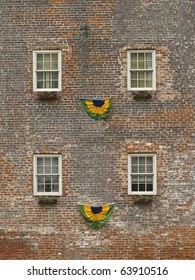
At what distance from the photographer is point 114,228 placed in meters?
32.2

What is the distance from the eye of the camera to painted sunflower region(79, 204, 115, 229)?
32188 millimetres

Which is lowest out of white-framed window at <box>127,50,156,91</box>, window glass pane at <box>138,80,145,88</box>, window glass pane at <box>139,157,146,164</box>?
window glass pane at <box>139,157,146,164</box>

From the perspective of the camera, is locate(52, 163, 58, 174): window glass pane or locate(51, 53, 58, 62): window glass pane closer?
locate(52, 163, 58, 174): window glass pane

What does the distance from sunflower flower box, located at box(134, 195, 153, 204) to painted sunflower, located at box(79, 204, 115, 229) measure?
0.87 metres

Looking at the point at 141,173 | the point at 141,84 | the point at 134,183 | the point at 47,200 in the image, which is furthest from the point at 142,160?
the point at 47,200

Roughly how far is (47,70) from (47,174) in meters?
3.77

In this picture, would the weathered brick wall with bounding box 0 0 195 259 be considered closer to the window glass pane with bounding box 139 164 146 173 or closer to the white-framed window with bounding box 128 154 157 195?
the white-framed window with bounding box 128 154 157 195

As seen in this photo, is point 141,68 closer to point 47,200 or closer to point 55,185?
point 55,185

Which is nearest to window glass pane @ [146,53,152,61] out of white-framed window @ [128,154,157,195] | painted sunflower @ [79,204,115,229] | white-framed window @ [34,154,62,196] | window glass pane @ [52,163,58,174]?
white-framed window @ [128,154,157,195]

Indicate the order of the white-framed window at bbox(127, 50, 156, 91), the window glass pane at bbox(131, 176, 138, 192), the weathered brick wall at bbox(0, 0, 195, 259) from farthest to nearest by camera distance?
the white-framed window at bbox(127, 50, 156, 91), the window glass pane at bbox(131, 176, 138, 192), the weathered brick wall at bbox(0, 0, 195, 259)

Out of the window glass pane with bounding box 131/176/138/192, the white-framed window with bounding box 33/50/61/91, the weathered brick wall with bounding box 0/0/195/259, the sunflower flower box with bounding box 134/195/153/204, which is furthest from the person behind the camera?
the white-framed window with bounding box 33/50/61/91

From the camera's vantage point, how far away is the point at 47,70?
107 feet
